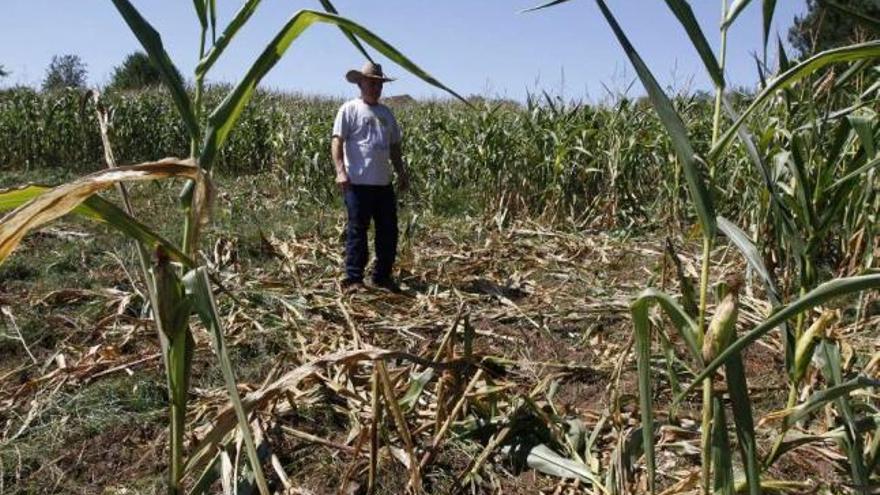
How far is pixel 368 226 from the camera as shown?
189 inches

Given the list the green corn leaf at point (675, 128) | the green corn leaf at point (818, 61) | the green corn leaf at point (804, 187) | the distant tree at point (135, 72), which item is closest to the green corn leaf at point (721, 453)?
the green corn leaf at point (675, 128)

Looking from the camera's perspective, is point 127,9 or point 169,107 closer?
point 127,9

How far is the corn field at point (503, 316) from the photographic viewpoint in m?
1.35

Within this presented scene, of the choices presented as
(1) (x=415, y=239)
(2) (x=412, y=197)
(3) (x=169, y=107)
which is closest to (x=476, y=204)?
(2) (x=412, y=197)

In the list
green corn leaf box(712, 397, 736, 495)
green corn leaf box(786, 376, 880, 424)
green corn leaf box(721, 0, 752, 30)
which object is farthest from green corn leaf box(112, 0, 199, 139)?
green corn leaf box(786, 376, 880, 424)

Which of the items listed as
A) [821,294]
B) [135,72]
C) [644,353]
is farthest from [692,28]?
[135,72]

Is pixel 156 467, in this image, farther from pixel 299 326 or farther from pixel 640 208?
pixel 640 208

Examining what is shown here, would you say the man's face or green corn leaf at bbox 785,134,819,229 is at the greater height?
the man's face

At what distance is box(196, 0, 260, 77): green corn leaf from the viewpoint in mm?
1375

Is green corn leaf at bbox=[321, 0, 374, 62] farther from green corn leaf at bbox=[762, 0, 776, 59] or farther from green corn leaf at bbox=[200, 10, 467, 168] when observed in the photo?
green corn leaf at bbox=[762, 0, 776, 59]

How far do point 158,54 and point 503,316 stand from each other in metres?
3.01

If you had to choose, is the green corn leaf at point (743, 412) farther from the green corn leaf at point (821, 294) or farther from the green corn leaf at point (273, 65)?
the green corn leaf at point (273, 65)

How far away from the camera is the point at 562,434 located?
2.42 meters

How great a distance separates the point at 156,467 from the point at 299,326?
1.38 m
